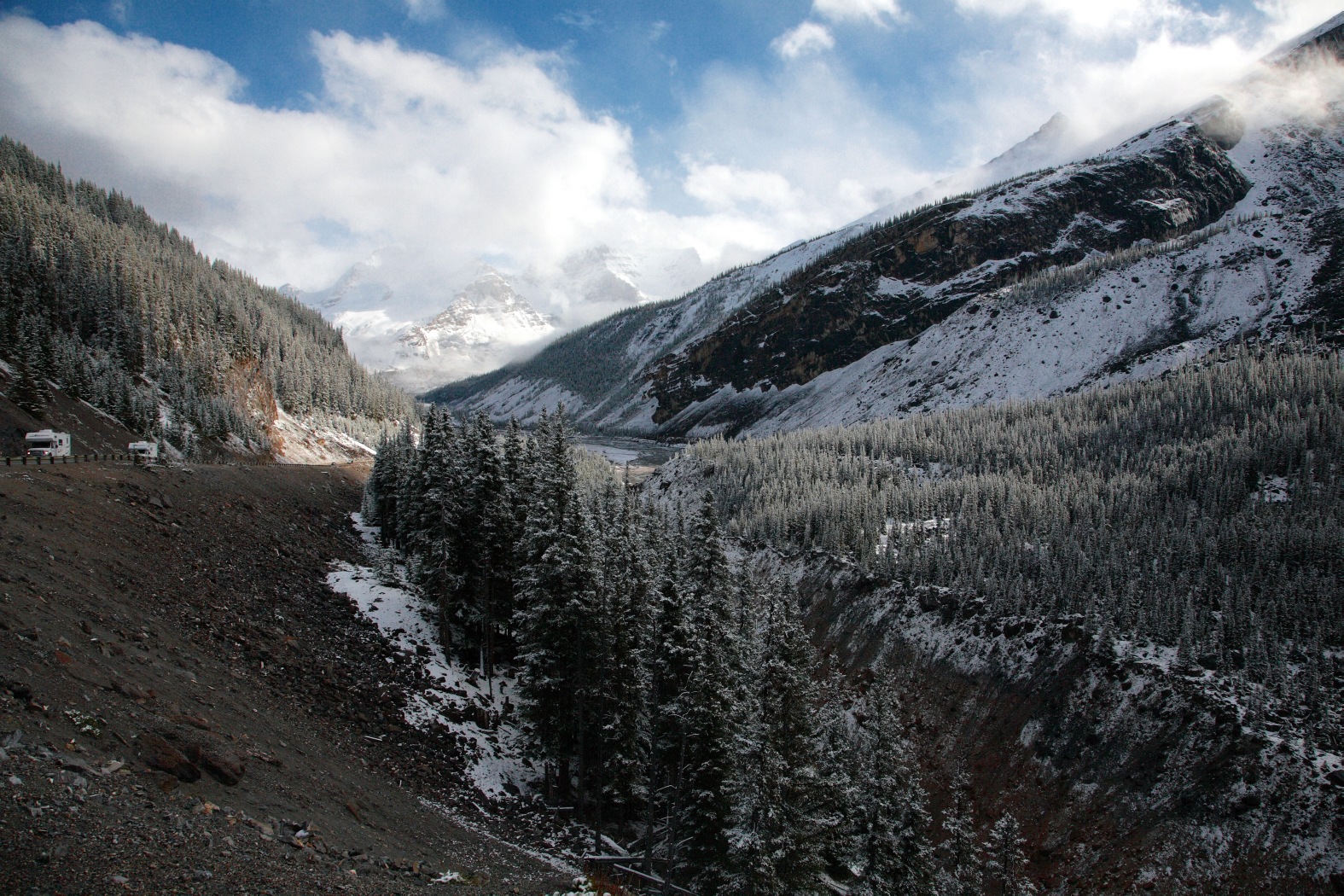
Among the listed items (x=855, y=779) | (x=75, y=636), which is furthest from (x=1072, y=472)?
(x=75, y=636)

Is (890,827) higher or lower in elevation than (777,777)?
lower

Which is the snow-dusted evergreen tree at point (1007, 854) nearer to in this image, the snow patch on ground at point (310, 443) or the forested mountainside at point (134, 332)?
the forested mountainside at point (134, 332)

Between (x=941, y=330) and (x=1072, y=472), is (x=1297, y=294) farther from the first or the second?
(x=1072, y=472)

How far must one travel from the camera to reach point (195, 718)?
59.3ft

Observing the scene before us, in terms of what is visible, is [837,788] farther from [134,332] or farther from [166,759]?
[134,332]

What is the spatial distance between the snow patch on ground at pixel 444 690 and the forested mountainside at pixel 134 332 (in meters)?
46.3

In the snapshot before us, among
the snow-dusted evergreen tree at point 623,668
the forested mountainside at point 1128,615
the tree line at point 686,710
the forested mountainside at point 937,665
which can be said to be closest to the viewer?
the tree line at point 686,710

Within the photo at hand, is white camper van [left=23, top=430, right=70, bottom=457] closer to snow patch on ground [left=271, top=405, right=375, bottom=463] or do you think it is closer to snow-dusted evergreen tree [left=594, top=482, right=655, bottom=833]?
snow-dusted evergreen tree [left=594, top=482, right=655, bottom=833]

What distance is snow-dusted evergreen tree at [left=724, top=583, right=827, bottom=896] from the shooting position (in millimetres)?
21531

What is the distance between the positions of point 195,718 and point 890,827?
86.0 ft

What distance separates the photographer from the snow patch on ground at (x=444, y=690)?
3222cm

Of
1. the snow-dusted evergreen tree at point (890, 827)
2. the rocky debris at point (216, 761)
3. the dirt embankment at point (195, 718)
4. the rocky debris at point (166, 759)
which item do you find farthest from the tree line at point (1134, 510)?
the rocky debris at point (166, 759)

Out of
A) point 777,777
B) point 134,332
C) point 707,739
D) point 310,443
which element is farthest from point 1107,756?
point 134,332

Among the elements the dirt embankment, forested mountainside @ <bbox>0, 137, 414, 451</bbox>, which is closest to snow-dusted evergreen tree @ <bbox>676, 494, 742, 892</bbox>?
the dirt embankment
